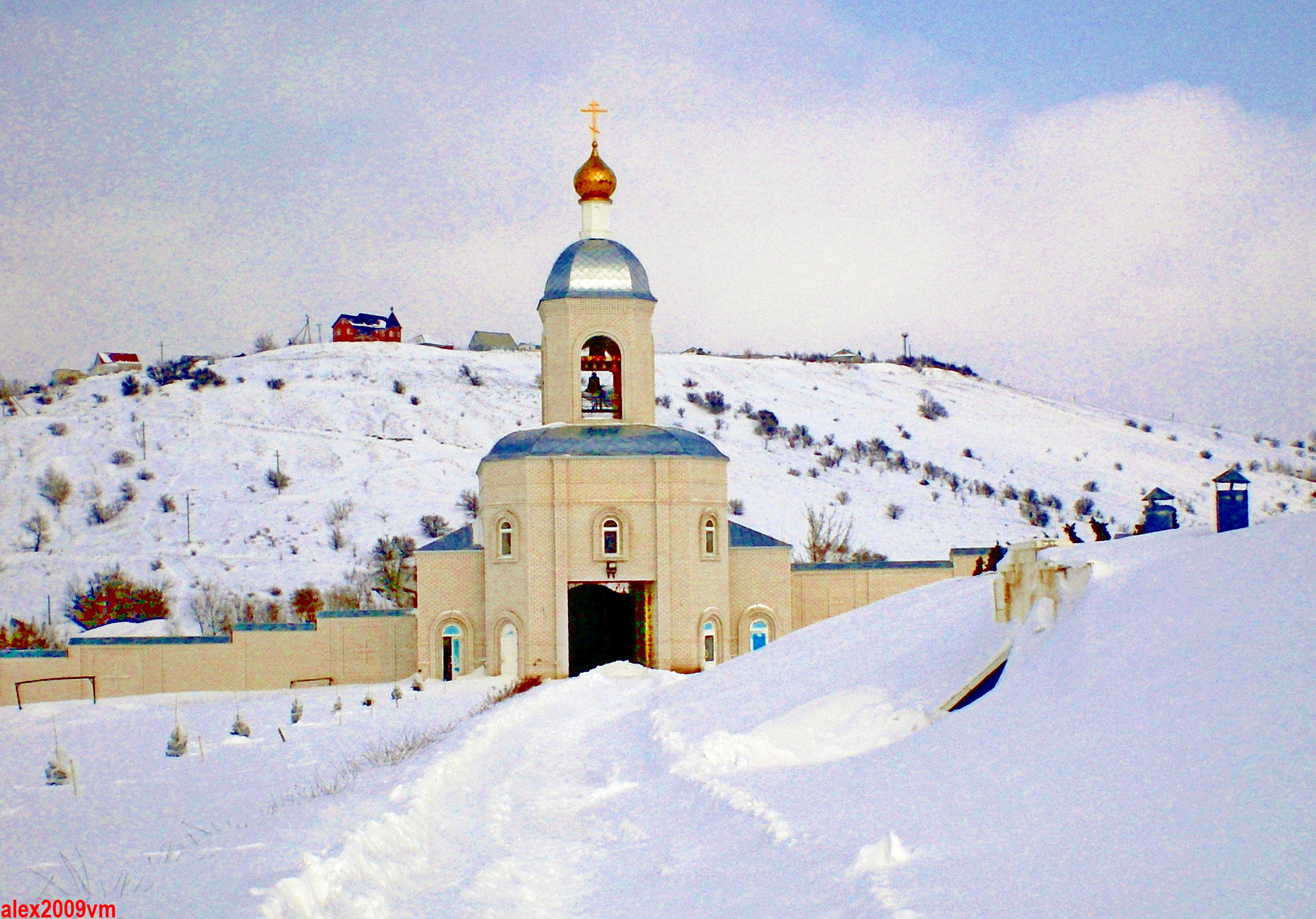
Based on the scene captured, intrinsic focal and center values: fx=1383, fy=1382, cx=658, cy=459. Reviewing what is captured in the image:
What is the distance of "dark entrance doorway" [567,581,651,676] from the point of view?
34.0 metres

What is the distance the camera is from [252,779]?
15992mm

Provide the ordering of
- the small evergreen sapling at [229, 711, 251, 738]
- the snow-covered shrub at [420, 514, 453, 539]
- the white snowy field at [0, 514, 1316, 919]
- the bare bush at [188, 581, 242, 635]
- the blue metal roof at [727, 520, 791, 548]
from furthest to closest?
the snow-covered shrub at [420, 514, 453, 539]
the bare bush at [188, 581, 242, 635]
the blue metal roof at [727, 520, 791, 548]
the small evergreen sapling at [229, 711, 251, 738]
the white snowy field at [0, 514, 1316, 919]

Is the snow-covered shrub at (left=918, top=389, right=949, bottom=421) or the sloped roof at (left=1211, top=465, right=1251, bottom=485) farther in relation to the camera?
the snow-covered shrub at (left=918, top=389, right=949, bottom=421)

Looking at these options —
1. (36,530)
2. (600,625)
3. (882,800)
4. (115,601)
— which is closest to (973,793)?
(882,800)

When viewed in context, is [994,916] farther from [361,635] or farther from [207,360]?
[207,360]

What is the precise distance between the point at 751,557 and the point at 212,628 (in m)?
21.7

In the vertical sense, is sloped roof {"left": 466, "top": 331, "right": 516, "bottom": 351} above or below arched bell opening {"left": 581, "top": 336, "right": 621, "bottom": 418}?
above

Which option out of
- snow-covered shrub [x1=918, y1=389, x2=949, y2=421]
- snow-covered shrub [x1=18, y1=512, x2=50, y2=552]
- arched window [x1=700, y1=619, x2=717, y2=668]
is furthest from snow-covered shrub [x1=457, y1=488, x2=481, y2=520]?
snow-covered shrub [x1=918, y1=389, x2=949, y2=421]

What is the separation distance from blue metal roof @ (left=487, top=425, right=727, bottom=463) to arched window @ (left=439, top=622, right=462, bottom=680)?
387 centimetres

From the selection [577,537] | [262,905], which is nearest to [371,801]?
[262,905]

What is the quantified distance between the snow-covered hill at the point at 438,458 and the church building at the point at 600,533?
72.0 feet

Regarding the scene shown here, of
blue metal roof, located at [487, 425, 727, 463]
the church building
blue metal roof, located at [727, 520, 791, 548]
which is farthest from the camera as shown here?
blue metal roof, located at [727, 520, 791, 548]

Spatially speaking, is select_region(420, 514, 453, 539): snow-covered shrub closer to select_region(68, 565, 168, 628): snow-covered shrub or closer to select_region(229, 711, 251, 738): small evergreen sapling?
select_region(68, 565, 168, 628): snow-covered shrub

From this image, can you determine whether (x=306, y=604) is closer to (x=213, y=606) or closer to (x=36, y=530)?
(x=213, y=606)
